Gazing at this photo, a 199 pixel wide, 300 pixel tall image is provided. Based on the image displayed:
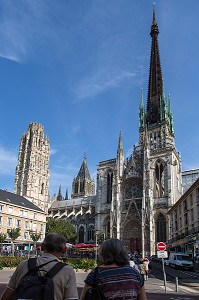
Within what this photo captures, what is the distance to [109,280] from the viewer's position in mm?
3051

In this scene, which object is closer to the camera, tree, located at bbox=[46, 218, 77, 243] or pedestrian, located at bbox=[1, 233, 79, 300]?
pedestrian, located at bbox=[1, 233, 79, 300]

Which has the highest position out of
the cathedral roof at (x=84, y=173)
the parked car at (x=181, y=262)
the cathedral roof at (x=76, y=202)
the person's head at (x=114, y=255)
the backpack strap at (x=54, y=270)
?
the cathedral roof at (x=84, y=173)

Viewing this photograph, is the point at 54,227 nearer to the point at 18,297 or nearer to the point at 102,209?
the point at 102,209

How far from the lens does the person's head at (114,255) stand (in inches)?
127

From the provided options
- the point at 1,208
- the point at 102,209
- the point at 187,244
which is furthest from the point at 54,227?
the point at 187,244

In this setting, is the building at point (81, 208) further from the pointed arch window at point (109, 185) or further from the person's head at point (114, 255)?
the person's head at point (114, 255)

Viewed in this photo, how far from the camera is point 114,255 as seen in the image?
3.24 m

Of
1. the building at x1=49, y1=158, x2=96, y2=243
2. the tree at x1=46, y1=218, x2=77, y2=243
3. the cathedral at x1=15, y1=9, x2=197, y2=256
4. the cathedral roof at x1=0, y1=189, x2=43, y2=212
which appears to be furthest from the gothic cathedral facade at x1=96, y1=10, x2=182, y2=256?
the cathedral roof at x1=0, y1=189, x2=43, y2=212

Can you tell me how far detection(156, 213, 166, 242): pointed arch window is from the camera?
54094mm

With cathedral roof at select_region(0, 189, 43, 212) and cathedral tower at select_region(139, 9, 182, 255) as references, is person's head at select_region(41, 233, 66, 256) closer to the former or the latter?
cathedral roof at select_region(0, 189, 43, 212)

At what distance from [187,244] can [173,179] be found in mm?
21259

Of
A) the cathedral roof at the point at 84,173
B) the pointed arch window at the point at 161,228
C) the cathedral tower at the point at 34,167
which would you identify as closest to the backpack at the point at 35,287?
the pointed arch window at the point at 161,228

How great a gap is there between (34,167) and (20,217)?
3731cm

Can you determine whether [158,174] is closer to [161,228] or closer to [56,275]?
[161,228]
